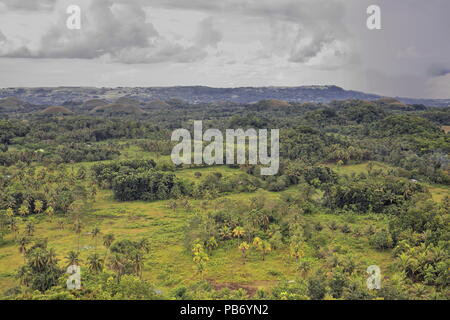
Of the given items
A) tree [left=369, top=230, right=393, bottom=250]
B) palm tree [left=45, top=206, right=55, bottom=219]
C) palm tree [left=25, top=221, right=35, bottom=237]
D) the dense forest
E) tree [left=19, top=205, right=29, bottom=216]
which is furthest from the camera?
tree [left=19, top=205, right=29, bottom=216]

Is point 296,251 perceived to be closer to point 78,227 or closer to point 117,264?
point 117,264

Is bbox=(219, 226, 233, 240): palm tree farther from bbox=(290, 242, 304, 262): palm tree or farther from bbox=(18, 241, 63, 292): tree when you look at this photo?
bbox=(18, 241, 63, 292): tree

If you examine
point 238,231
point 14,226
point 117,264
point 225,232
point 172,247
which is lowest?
point 172,247

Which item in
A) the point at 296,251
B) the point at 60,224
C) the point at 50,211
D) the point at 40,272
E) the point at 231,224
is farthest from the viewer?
the point at 50,211

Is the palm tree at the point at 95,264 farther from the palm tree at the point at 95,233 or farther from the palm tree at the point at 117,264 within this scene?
the palm tree at the point at 95,233

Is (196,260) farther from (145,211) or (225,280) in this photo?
(145,211)

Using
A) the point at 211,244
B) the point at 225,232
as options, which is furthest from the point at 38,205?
the point at 225,232

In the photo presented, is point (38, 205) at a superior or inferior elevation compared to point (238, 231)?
superior

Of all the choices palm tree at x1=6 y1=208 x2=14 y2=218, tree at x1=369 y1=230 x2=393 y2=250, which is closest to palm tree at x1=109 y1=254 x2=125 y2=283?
palm tree at x1=6 y1=208 x2=14 y2=218
